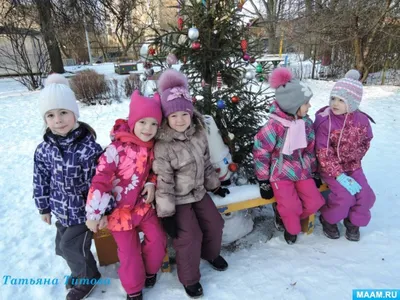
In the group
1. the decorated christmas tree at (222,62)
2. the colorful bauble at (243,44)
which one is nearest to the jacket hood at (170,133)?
the decorated christmas tree at (222,62)

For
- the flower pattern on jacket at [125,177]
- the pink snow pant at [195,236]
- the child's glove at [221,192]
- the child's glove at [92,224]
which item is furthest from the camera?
the child's glove at [221,192]

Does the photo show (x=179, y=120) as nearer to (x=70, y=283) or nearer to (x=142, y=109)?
(x=142, y=109)

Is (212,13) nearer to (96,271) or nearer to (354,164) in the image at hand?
(354,164)

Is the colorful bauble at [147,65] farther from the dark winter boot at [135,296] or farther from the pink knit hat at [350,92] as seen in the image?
the dark winter boot at [135,296]

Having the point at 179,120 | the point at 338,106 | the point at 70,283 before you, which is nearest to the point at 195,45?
the point at 179,120

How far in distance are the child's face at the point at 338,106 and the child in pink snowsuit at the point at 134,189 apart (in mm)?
1619

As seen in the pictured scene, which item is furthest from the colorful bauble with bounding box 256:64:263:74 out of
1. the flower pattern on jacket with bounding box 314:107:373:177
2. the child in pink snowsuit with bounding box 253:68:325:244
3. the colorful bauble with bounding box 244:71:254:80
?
the flower pattern on jacket with bounding box 314:107:373:177

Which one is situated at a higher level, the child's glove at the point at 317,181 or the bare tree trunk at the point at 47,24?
the bare tree trunk at the point at 47,24

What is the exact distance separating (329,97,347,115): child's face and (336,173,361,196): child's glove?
1.91 feet

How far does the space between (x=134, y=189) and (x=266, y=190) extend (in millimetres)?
1157

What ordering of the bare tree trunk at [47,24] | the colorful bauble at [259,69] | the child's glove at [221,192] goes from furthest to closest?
the bare tree trunk at [47,24], the colorful bauble at [259,69], the child's glove at [221,192]

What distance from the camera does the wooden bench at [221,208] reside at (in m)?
2.36

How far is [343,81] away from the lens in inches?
101

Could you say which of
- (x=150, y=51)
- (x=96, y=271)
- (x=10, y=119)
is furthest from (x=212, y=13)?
(x=10, y=119)
